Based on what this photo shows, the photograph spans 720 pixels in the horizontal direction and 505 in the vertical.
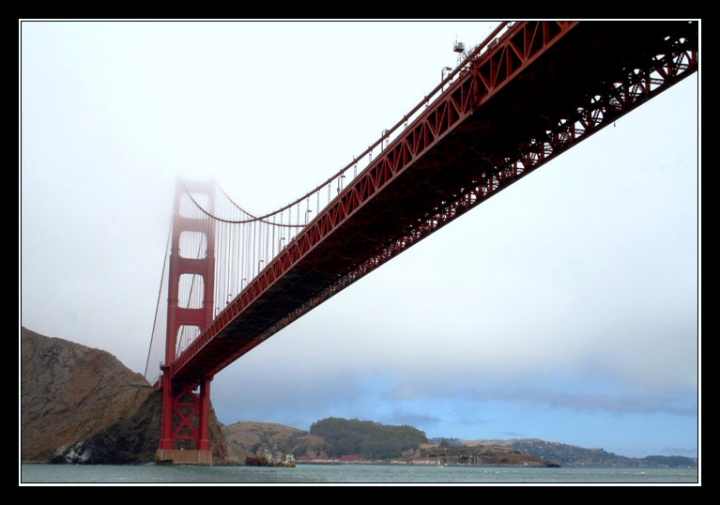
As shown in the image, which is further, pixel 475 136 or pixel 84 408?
pixel 84 408

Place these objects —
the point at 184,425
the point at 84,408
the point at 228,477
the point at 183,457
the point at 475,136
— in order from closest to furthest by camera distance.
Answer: the point at 475,136 → the point at 228,477 → the point at 183,457 → the point at 184,425 → the point at 84,408

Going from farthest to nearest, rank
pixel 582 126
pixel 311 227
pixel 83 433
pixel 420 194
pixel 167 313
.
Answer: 1. pixel 83 433
2. pixel 167 313
3. pixel 311 227
4. pixel 420 194
5. pixel 582 126

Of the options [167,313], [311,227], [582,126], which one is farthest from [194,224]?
[582,126]

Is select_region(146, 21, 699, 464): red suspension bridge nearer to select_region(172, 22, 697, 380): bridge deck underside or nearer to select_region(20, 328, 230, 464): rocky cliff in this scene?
select_region(172, 22, 697, 380): bridge deck underside

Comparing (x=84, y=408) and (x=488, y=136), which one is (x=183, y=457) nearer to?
(x=84, y=408)

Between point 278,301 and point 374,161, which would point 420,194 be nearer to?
point 374,161

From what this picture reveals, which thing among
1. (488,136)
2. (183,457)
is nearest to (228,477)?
(183,457)
